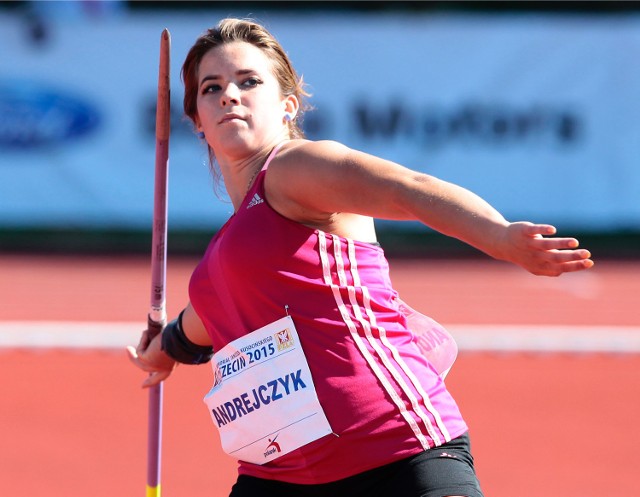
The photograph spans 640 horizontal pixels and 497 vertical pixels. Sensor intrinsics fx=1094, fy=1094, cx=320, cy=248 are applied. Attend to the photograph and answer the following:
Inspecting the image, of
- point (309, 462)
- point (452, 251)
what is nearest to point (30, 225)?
point (452, 251)

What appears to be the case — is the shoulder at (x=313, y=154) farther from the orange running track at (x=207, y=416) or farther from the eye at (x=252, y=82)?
the orange running track at (x=207, y=416)

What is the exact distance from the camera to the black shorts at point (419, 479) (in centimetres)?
259

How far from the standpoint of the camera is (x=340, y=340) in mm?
2646

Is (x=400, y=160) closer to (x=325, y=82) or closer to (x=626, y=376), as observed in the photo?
(x=325, y=82)

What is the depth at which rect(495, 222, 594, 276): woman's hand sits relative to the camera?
2.19 m

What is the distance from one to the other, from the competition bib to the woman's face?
21.1 inches

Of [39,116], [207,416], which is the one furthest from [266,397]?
[39,116]

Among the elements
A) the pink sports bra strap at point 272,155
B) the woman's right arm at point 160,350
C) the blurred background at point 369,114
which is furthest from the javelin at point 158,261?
the blurred background at point 369,114

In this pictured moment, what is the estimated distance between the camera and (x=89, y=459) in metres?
5.74

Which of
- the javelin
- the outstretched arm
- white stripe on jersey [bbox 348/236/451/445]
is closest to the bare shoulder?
the outstretched arm

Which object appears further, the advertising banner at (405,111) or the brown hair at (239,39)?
the advertising banner at (405,111)

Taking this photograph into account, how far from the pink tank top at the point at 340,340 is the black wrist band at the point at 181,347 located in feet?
2.30

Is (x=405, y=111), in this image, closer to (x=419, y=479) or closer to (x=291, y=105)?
(x=291, y=105)

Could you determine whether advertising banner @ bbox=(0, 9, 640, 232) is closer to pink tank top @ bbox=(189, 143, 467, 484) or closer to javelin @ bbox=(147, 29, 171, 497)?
javelin @ bbox=(147, 29, 171, 497)
